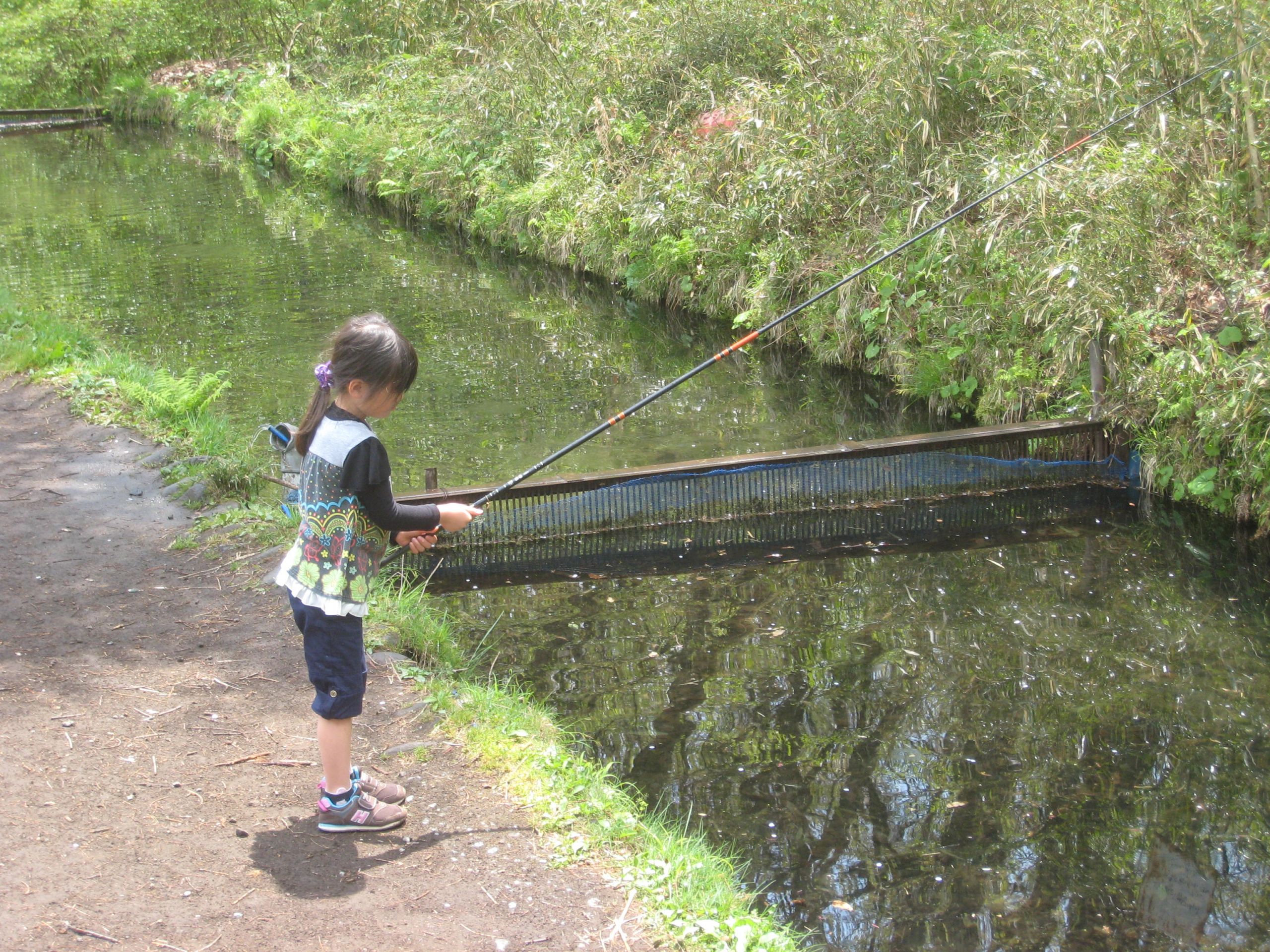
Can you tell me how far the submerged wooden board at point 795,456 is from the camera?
619 centimetres

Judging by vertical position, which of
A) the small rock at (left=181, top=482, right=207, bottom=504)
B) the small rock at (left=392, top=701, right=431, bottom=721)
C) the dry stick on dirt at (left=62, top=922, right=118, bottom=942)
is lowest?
the dry stick on dirt at (left=62, top=922, right=118, bottom=942)

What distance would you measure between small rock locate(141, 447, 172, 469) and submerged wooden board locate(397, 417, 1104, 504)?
140 centimetres

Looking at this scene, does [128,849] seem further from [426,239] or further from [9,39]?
[9,39]

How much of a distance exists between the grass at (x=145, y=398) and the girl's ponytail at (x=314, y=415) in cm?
281

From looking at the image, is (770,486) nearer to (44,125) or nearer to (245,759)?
(245,759)

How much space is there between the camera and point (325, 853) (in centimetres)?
319

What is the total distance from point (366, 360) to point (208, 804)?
1370 mm

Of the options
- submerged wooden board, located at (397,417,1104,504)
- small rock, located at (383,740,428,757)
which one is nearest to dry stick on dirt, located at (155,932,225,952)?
small rock, located at (383,740,428,757)

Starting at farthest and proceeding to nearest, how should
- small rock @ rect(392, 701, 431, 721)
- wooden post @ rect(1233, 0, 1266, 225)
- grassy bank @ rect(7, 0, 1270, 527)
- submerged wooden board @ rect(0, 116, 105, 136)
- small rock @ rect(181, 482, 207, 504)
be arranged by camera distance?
submerged wooden board @ rect(0, 116, 105, 136) → grassy bank @ rect(7, 0, 1270, 527) → wooden post @ rect(1233, 0, 1266, 225) → small rock @ rect(181, 482, 207, 504) → small rock @ rect(392, 701, 431, 721)

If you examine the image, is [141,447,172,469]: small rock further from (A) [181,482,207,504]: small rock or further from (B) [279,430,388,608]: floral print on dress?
(B) [279,430,388,608]: floral print on dress

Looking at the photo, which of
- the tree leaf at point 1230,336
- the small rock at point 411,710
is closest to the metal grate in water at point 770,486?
the tree leaf at point 1230,336

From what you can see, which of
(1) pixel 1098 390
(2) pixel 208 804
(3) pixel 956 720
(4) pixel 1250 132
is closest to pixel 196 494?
(2) pixel 208 804

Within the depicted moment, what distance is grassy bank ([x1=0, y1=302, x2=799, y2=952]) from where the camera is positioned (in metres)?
3.01

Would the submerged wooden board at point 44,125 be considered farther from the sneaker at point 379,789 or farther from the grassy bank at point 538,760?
the sneaker at point 379,789
